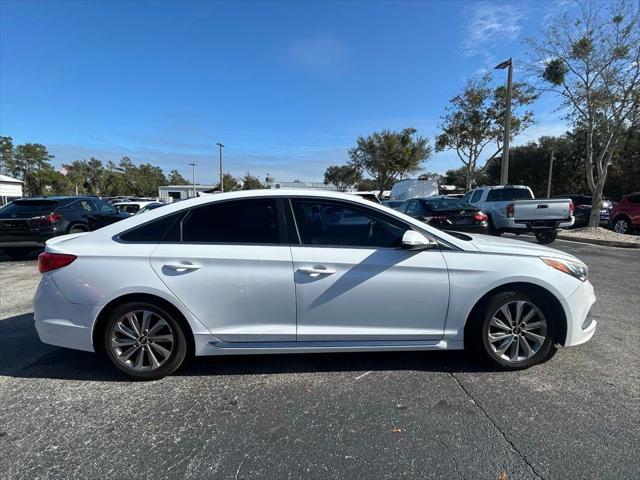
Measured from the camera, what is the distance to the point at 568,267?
3.65 metres

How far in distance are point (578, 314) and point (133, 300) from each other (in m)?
3.75

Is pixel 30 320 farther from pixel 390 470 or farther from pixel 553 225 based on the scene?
pixel 553 225

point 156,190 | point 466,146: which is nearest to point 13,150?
point 156,190

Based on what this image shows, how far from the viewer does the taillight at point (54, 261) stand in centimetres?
347

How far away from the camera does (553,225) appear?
465 inches

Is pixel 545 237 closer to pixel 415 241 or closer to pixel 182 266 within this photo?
pixel 415 241

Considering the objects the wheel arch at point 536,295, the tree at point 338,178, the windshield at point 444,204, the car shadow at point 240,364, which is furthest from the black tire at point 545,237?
the tree at point 338,178

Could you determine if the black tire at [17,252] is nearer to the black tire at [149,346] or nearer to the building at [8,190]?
the black tire at [149,346]

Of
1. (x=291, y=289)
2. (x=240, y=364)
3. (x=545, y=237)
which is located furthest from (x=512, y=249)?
(x=545, y=237)

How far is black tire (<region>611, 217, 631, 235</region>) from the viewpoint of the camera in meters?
15.5

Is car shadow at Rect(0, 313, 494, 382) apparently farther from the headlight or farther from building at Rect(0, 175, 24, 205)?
building at Rect(0, 175, 24, 205)

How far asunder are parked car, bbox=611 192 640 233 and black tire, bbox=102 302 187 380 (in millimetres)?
17171

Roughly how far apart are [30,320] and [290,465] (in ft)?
14.2

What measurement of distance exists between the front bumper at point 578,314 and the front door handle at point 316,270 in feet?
6.62
